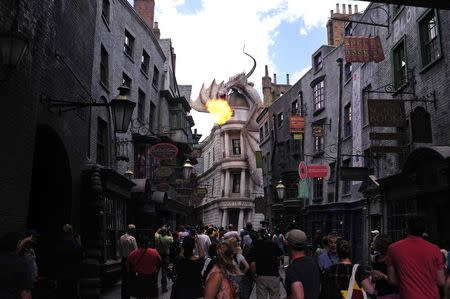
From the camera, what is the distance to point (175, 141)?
3281cm

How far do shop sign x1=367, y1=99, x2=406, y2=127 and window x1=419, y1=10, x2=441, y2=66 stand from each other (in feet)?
6.52

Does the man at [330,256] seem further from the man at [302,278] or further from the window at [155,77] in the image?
the window at [155,77]

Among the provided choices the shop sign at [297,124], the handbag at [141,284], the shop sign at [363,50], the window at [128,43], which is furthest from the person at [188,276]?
the shop sign at [297,124]

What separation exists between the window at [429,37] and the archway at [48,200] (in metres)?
12.3

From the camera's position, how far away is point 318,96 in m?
32.4

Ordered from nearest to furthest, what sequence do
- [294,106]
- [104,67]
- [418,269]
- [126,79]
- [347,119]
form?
[418,269], [104,67], [126,79], [347,119], [294,106]

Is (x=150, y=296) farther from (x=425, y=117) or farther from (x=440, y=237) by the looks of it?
(x=425, y=117)

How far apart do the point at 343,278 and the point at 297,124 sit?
2665 centimetres

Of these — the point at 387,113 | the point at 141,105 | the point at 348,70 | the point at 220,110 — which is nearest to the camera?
the point at 387,113

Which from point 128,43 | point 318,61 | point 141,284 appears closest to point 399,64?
point 128,43

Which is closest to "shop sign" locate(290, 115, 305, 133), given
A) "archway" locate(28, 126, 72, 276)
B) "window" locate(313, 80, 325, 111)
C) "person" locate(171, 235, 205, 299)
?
"window" locate(313, 80, 325, 111)

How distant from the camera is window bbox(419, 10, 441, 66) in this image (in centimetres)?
1631

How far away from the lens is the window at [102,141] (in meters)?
18.5

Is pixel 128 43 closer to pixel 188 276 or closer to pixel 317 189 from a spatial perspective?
pixel 317 189
